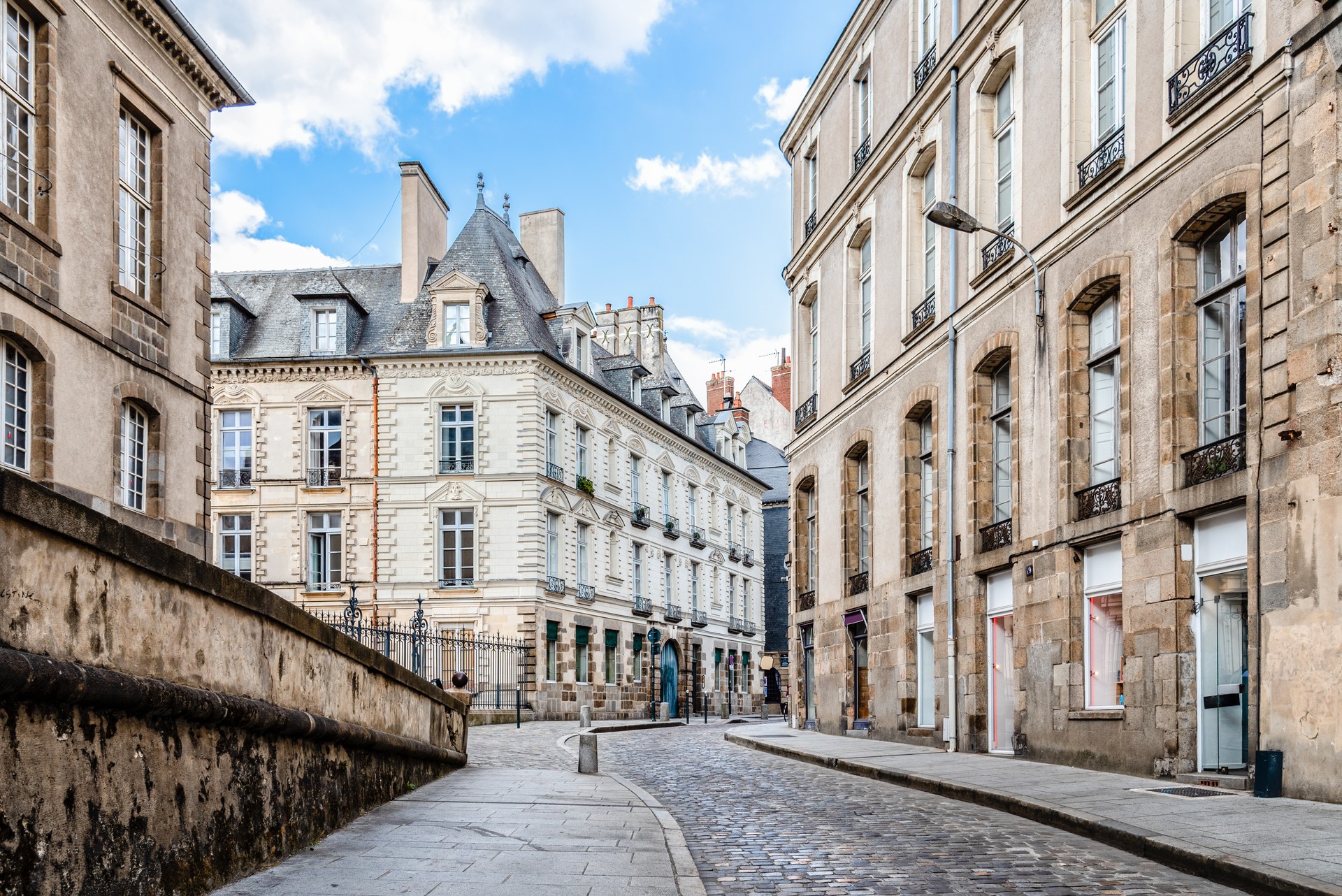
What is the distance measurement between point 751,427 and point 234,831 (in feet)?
204

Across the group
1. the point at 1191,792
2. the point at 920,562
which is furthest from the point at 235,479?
the point at 1191,792

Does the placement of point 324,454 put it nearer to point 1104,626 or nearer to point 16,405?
point 16,405

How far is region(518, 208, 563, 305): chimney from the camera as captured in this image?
156ft

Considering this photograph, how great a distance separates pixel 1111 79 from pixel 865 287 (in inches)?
385

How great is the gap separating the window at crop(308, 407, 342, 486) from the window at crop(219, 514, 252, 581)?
232 centimetres

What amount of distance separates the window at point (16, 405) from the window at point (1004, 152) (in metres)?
12.6

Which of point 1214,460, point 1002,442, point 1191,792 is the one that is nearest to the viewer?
point 1191,792

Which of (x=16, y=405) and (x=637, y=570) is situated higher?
(x=16, y=405)

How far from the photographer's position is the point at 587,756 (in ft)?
51.8

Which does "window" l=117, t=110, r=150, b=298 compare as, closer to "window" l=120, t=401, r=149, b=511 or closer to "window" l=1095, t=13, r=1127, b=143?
"window" l=120, t=401, r=149, b=511

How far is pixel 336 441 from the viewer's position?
3897 cm

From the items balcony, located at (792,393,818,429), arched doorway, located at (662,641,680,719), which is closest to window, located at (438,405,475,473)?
balcony, located at (792,393,818,429)

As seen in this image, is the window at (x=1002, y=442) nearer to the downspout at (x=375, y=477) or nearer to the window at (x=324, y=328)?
the downspout at (x=375, y=477)

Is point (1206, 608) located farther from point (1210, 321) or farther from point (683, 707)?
point (683, 707)
